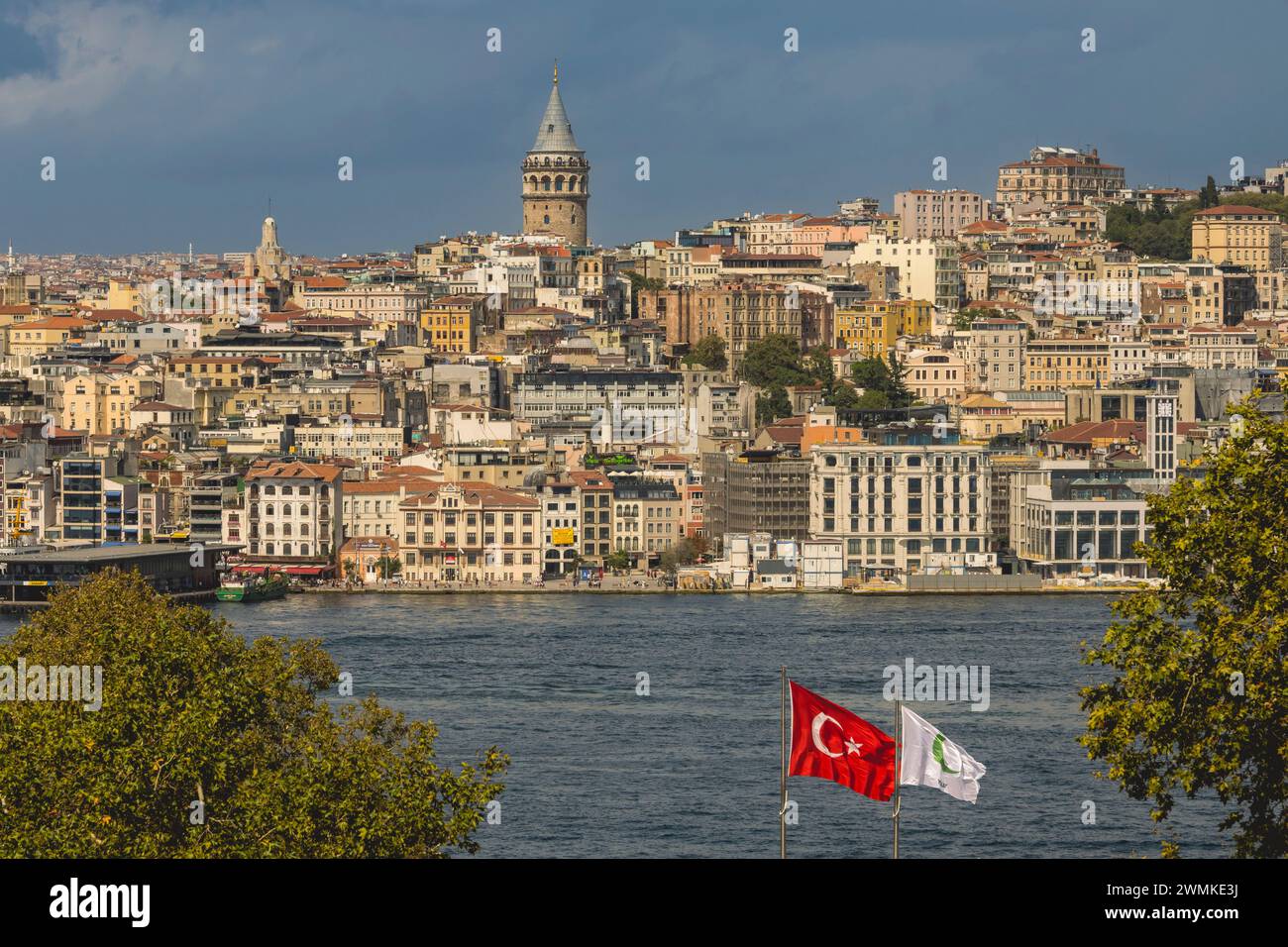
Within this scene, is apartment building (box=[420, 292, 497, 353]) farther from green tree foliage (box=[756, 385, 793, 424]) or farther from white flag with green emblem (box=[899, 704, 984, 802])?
white flag with green emblem (box=[899, 704, 984, 802])

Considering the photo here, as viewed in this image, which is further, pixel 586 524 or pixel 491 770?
pixel 586 524

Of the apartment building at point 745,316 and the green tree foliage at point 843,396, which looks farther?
the apartment building at point 745,316

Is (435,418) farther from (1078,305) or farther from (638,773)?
(638,773)

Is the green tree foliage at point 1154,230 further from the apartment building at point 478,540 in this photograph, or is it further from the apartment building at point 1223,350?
the apartment building at point 478,540

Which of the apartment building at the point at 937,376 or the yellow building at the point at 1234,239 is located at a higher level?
the yellow building at the point at 1234,239

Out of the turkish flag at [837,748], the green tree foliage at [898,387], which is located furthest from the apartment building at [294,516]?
the turkish flag at [837,748]

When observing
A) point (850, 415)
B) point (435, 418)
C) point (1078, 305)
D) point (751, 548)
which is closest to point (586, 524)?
point (751, 548)

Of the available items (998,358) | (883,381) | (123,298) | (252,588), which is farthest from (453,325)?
(252,588)
